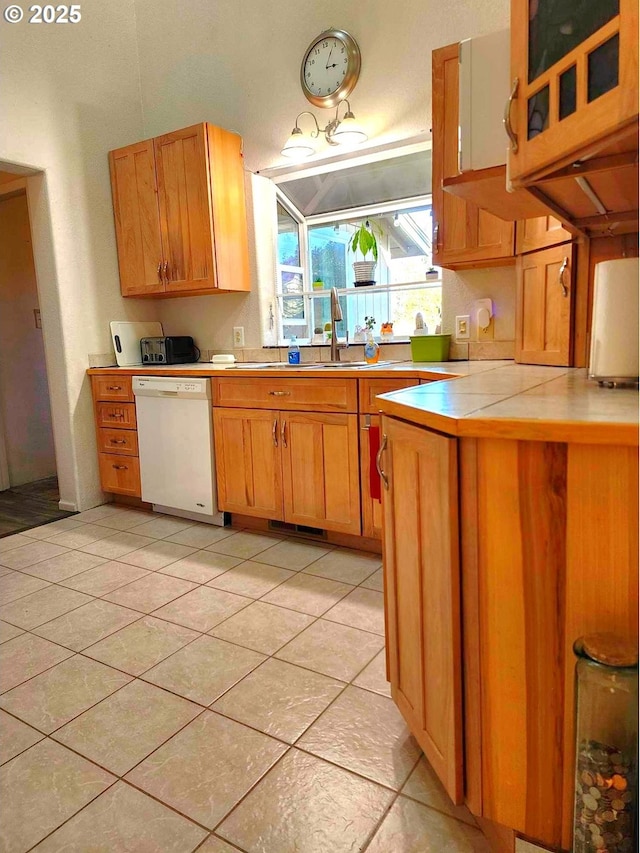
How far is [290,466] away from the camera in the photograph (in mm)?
2846

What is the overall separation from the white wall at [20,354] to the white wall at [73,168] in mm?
930

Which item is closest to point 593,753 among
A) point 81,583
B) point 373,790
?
point 373,790

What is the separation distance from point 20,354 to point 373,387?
3205mm

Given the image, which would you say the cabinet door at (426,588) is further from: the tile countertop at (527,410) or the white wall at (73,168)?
the white wall at (73,168)

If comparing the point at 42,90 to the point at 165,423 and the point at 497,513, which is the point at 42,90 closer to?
the point at 165,423

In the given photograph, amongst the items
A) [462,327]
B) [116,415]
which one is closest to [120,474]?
[116,415]

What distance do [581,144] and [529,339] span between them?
1.41 m

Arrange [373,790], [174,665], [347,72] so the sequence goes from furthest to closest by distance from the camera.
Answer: [347,72]
[174,665]
[373,790]

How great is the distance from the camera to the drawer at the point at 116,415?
3.49m

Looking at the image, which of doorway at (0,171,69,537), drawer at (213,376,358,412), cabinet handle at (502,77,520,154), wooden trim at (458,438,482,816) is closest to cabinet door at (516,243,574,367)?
drawer at (213,376,358,412)

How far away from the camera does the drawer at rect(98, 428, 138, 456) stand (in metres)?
3.51

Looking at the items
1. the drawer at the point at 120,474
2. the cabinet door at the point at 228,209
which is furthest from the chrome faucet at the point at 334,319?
the drawer at the point at 120,474

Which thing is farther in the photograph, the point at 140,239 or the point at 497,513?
the point at 140,239

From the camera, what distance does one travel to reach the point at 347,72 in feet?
9.81
